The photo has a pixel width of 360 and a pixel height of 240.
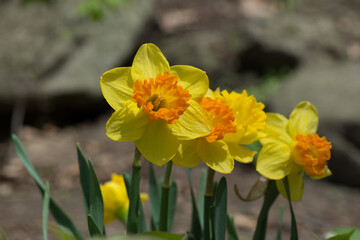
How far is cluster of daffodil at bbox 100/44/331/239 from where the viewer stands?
0.75 meters

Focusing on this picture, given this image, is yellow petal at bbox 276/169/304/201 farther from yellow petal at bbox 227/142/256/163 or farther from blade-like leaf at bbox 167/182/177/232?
blade-like leaf at bbox 167/182/177/232

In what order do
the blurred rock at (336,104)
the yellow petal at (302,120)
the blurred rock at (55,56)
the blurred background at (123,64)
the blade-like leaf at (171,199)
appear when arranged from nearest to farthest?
the yellow petal at (302,120)
the blade-like leaf at (171,199)
the blurred background at (123,64)
the blurred rock at (336,104)
the blurred rock at (55,56)

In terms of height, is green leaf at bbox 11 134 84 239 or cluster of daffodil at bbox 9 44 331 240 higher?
cluster of daffodil at bbox 9 44 331 240

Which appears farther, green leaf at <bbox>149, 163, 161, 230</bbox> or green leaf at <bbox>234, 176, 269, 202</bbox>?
green leaf at <bbox>149, 163, 161, 230</bbox>

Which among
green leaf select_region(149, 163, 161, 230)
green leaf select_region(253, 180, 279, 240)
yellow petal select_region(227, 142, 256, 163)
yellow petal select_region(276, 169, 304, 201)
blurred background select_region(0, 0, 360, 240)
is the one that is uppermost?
yellow petal select_region(227, 142, 256, 163)

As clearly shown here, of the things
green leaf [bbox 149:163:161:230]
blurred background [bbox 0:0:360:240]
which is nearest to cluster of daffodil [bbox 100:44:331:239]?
green leaf [bbox 149:163:161:230]

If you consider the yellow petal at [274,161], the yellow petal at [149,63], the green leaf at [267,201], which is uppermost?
the yellow petal at [149,63]

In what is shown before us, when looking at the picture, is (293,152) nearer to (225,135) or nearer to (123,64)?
(225,135)

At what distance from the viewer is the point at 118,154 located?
393 centimetres

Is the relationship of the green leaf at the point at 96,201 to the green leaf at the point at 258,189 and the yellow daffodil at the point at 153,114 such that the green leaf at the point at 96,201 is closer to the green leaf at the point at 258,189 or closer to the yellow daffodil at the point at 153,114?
the yellow daffodil at the point at 153,114

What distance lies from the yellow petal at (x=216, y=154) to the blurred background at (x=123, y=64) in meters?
1.63

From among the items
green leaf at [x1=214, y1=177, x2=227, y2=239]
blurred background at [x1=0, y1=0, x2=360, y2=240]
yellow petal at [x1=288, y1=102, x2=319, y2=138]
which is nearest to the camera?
green leaf at [x1=214, y1=177, x2=227, y2=239]

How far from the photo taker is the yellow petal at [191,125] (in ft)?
2.47

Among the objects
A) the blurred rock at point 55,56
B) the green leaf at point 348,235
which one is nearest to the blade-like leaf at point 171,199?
the green leaf at point 348,235
